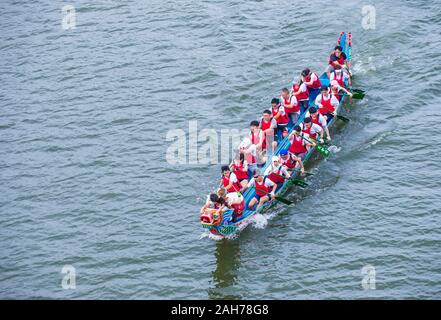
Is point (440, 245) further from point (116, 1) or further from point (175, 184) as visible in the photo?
point (116, 1)

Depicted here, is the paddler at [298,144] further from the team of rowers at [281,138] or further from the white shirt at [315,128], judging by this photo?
the white shirt at [315,128]

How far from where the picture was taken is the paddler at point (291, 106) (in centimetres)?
3108

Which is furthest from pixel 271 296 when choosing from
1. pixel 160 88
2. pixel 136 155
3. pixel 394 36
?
pixel 394 36

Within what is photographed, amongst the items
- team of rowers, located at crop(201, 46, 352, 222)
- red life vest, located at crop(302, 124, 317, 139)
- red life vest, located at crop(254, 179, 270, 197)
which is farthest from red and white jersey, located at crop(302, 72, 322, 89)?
red life vest, located at crop(254, 179, 270, 197)

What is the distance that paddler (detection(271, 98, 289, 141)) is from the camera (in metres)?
30.6

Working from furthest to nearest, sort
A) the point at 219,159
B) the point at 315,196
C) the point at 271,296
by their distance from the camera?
the point at 219,159 → the point at 315,196 → the point at 271,296

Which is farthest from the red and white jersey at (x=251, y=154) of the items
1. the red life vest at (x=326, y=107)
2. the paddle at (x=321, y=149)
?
the red life vest at (x=326, y=107)

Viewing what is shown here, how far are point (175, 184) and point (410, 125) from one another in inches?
399

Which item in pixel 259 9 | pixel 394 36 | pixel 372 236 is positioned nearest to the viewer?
pixel 372 236

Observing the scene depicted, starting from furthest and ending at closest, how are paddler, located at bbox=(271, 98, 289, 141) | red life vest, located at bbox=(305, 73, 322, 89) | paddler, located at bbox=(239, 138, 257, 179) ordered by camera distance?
1. red life vest, located at bbox=(305, 73, 322, 89)
2. paddler, located at bbox=(271, 98, 289, 141)
3. paddler, located at bbox=(239, 138, 257, 179)

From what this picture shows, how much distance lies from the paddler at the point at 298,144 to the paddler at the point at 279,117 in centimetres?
103

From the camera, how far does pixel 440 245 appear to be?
83.1 feet

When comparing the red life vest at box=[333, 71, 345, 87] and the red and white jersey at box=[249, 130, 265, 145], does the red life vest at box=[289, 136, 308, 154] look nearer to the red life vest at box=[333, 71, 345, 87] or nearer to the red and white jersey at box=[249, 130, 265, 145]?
the red and white jersey at box=[249, 130, 265, 145]

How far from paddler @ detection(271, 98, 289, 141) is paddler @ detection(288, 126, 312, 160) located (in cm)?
103
